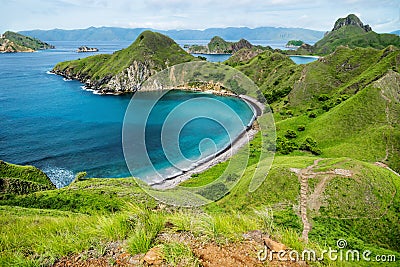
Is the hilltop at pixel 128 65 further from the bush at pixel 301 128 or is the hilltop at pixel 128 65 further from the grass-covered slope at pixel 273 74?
the bush at pixel 301 128

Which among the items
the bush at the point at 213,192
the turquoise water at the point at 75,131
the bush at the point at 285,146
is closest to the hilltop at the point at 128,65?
the turquoise water at the point at 75,131

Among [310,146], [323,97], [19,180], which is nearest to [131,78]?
[323,97]

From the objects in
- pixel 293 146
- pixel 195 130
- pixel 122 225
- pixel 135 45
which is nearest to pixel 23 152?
pixel 195 130

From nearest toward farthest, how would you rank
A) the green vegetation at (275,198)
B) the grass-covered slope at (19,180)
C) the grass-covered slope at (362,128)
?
the green vegetation at (275,198), the grass-covered slope at (19,180), the grass-covered slope at (362,128)

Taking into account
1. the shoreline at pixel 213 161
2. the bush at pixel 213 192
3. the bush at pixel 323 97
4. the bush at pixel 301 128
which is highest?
the bush at pixel 323 97

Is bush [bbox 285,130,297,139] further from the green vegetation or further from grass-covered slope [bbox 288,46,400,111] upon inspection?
grass-covered slope [bbox 288,46,400,111]

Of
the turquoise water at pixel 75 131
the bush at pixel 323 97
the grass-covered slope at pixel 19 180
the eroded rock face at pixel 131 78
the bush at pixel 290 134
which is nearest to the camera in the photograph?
the grass-covered slope at pixel 19 180

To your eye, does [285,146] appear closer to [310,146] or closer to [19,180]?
[310,146]
